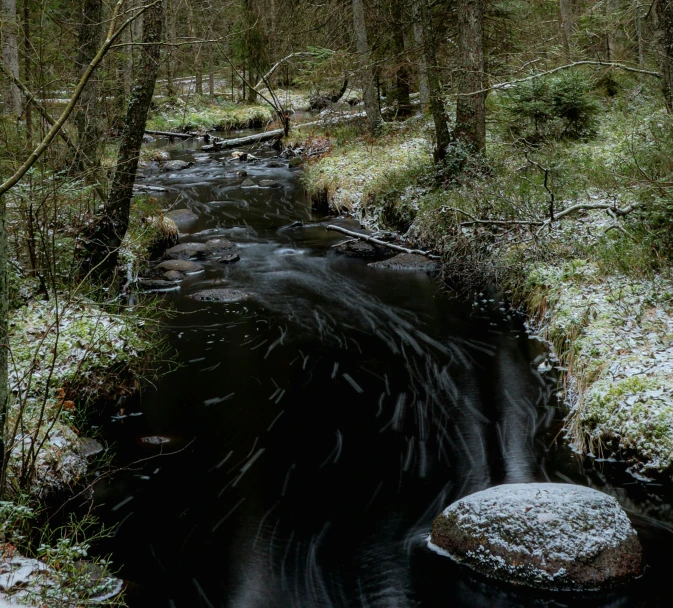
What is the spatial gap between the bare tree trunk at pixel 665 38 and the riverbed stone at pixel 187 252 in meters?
8.95

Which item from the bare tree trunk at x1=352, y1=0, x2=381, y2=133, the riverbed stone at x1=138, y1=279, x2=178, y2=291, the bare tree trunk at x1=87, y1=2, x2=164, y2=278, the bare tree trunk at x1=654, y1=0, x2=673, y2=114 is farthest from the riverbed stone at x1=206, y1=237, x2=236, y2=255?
the bare tree trunk at x1=654, y1=0, x2=673, y2=114

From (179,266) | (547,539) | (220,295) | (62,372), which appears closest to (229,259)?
(179,266)

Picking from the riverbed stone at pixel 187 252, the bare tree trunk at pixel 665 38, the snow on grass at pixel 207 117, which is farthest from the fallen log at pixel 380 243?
the snow on grass at pixel 207 117

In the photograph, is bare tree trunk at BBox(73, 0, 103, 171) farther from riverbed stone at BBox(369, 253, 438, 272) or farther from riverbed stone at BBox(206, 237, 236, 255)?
riverbed stone at BBox(369, 253, 438, 272)

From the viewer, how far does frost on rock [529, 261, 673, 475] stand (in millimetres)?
5652

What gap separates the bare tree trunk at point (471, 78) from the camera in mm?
12680

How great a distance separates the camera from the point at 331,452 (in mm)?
6230

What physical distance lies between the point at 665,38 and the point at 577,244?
3.09 metres

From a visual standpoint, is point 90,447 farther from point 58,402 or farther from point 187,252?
point 187,252

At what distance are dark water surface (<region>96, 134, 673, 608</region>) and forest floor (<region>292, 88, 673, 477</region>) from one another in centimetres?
46

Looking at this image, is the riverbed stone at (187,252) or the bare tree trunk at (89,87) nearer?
the bare tree trunk at (89,87)

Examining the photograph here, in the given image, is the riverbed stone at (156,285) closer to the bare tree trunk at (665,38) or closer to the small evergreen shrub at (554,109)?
the bare tree trunk at (665,38)

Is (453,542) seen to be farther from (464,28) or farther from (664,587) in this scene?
(464,28)

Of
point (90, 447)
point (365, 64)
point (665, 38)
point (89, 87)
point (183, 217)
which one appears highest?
point (365, 64)
